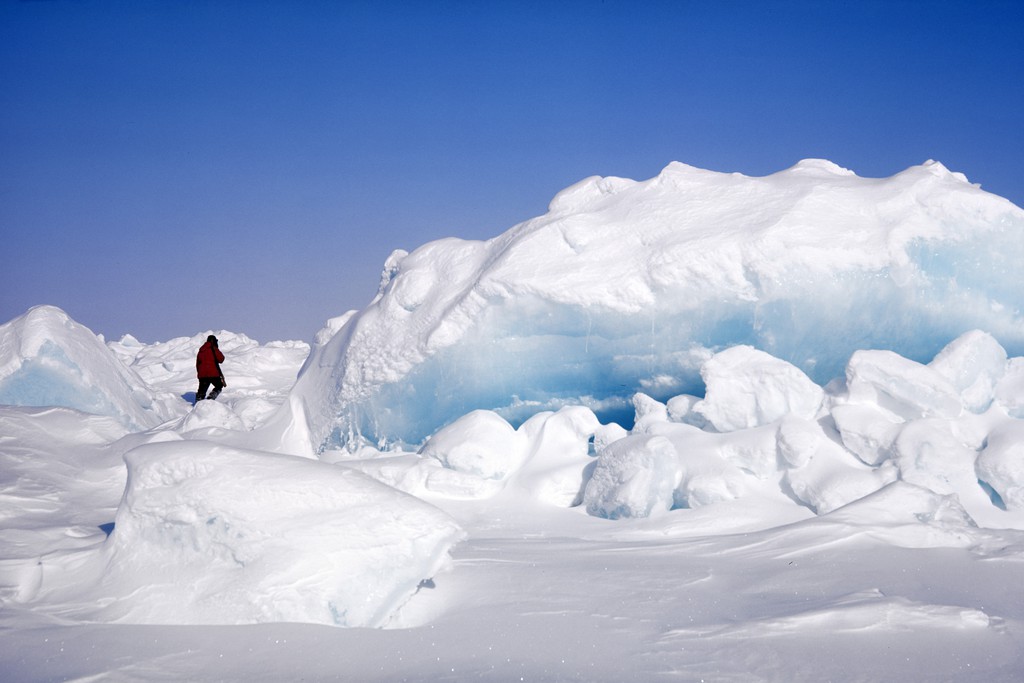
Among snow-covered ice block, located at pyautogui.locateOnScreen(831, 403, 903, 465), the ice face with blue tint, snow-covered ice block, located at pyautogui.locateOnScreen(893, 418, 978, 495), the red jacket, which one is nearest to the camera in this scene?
snow-covered ice block, located at pyautogui.locateOnScreen(893, 418, 978, 495)

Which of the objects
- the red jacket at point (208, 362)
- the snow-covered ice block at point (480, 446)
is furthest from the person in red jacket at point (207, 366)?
the snow-covered ice block at point (480, 446)

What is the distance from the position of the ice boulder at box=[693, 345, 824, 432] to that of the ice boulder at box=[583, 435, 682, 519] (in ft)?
2.47

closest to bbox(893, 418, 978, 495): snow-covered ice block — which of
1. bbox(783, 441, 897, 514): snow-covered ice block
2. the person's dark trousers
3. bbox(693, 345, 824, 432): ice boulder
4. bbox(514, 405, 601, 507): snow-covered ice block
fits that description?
bbox(783, 441, 897, 514): snow-covered ice block

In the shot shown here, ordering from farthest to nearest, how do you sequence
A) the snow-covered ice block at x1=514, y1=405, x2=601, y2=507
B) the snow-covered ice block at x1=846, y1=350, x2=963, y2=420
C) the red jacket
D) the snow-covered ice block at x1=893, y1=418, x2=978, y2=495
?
the red jacket, the snow-covered ice block at x1=514, y1=405, x2=601, y2=507, the snow-covered ice block at x1=846, y1=350, x2=963, y2=420, the snow-covered ice block at x1=893, y1=418, x2=978, y2=495

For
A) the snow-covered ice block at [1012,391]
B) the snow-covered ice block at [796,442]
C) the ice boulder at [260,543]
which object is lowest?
the ice boulder at [260,543]

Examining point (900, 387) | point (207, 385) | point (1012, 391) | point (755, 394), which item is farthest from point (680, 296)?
point (207, 385)

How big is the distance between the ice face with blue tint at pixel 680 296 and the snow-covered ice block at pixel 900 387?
0.95 meters

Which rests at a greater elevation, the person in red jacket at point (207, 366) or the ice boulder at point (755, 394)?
the person in red jacket at point (207, 366)

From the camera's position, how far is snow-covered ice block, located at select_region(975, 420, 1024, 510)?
20.1ft

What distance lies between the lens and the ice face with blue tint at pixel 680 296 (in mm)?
7746

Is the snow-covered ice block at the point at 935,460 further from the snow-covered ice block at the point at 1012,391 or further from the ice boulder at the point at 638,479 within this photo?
the ice boulder at the point at 638,479

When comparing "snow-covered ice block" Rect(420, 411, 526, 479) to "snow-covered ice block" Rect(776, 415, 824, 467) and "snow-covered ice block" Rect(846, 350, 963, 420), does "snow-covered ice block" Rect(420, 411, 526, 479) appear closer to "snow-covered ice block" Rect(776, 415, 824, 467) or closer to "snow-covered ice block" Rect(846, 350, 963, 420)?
"snow-covered ice block" Rect(776, 415, 824, 467)

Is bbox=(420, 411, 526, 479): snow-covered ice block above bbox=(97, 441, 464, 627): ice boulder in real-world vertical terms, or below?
above

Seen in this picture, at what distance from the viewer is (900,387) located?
22.4ft
